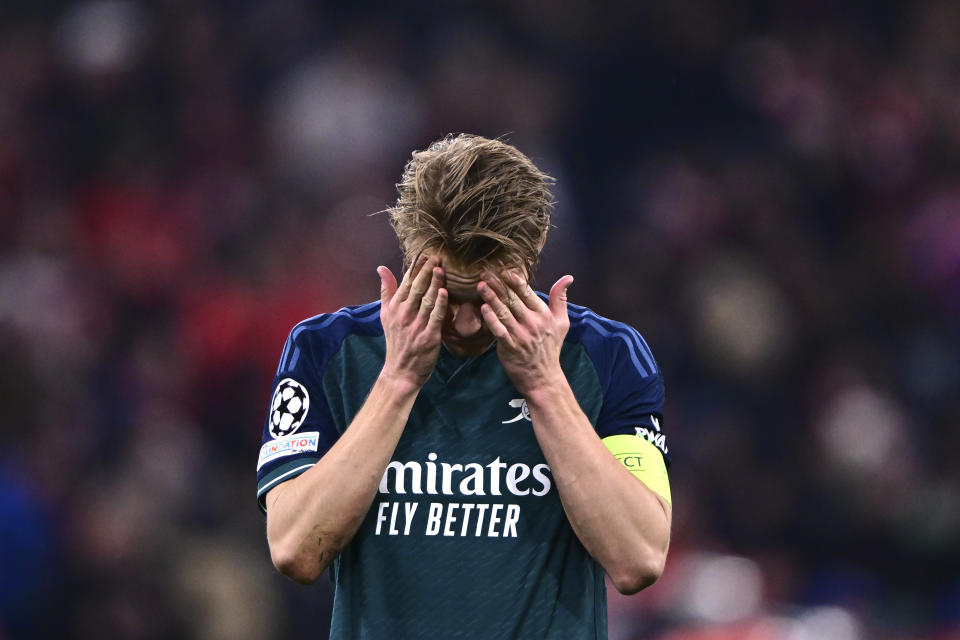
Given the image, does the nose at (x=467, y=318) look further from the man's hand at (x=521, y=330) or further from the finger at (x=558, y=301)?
the finger at (x=558, y=301)

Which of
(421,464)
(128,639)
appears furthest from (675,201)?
(421,464)

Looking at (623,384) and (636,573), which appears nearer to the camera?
(636,573)

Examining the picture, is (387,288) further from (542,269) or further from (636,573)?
(542,269)

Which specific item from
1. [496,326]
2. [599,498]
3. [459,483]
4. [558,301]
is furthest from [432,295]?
[599,498]

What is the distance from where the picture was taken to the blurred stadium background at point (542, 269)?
233 inches

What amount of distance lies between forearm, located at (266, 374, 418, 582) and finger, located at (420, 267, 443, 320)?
15 cm

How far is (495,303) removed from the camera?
7.88 ft

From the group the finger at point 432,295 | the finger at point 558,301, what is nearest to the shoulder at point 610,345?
the finger at point 558,301

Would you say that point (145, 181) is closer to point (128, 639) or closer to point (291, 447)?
point (128, 639)

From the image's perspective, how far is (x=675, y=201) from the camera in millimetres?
7281

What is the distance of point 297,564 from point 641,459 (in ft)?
2.32

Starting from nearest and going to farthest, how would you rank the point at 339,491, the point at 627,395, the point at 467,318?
the point at 339,491
the point at 467,318
the point at 627,395

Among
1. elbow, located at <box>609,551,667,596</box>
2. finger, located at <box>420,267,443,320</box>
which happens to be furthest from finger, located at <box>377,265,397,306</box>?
elbow, located at <box>609,551,667,596</box>

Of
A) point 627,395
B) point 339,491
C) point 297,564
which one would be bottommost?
point 297,564
